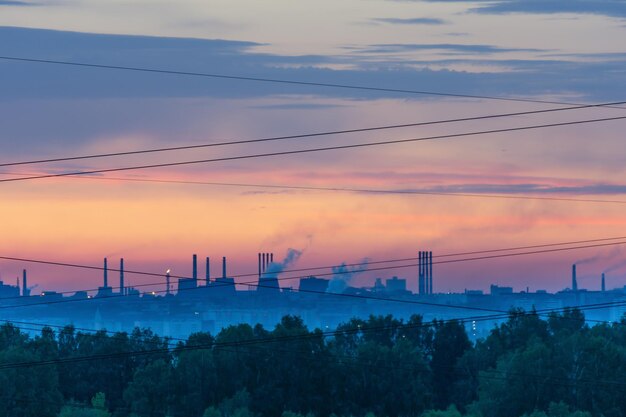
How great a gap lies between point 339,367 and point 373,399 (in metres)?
3.35

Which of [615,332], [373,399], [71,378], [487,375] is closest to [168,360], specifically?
[71,378]

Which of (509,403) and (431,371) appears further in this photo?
(431,371)

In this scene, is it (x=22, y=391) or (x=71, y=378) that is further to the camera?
(x=71, y=378)

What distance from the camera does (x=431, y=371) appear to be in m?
120

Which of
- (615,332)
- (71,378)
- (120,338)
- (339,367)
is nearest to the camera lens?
(339,367)

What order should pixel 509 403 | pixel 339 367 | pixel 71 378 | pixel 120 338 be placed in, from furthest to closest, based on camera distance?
1. pixel 120 338
2. pixel 71 378
3. pixel 339 367
4. pixel 509 403

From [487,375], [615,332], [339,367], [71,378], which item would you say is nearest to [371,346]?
[339,367]

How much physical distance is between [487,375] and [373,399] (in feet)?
29.8

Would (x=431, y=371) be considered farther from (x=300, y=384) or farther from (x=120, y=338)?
(x=120, y=338)

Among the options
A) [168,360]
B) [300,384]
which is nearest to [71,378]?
[168,360]

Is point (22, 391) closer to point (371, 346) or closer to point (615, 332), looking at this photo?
point (371, 346)

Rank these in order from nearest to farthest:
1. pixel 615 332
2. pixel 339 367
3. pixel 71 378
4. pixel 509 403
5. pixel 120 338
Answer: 1. pixel 509 403
2. pixel 339 367
3. pixel 71 378
4. pixel 120 338
5. pixel 615 332

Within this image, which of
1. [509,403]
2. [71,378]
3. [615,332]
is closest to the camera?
[509,403]

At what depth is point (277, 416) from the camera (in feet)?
340
